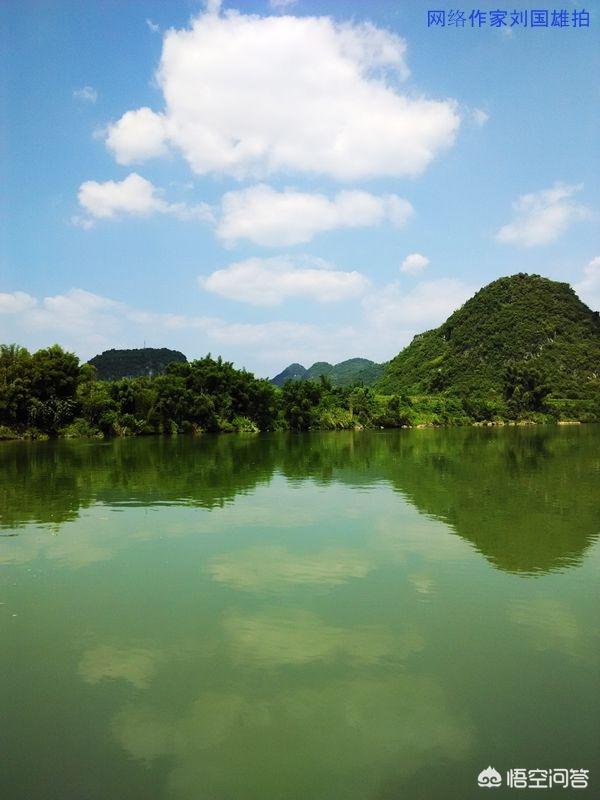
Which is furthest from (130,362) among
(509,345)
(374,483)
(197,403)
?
(374,483)

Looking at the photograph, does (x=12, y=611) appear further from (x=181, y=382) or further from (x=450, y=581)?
(x=181, y=382)

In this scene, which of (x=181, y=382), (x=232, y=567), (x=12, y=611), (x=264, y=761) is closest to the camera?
(x=264, y=761)

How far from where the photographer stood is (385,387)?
100m

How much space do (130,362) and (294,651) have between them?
12823 centimetres

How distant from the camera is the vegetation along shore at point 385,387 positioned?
35406 mm

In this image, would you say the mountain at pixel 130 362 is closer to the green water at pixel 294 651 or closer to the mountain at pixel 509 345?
the mountain at pixel 509 345

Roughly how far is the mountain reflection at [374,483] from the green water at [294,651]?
0.13 m

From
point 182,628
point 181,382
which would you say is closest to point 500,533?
point 182,628

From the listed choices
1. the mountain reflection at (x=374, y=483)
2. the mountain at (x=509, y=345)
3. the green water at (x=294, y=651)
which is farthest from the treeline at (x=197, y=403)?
the green water at (x=294, y=651)

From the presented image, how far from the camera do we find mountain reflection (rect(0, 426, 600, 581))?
940cm

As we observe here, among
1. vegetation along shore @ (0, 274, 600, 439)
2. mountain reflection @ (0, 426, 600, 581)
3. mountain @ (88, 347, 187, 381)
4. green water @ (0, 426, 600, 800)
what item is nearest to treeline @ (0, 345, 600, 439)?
vegetation along shore @ (0, 274, 600, 439)

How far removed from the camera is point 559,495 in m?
13.6

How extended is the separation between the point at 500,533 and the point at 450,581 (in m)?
2.95

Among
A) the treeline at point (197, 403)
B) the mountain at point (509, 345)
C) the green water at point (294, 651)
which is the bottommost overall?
the green water at point (294, 651)
